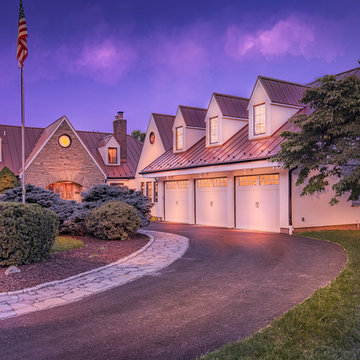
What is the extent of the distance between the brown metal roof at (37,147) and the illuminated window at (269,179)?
48.2ft

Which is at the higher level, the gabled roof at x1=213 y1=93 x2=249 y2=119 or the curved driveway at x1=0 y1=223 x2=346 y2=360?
the gabled roof at x1=213 y1=93 x2=249 y2=119

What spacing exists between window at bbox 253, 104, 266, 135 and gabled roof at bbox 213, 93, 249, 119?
2123 millimetres

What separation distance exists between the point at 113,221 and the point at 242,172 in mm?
7286

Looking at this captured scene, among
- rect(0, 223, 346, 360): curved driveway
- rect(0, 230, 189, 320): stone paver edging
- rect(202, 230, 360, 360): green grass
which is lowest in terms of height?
rect(0, 230, 189, 320): stone paver edging

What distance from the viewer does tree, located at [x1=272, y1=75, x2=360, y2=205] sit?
10.7 meters

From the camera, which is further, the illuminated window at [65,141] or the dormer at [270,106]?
the illuminated window at [65,141]

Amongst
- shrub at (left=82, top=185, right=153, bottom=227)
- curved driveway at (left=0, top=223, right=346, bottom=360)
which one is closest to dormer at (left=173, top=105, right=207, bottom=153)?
shrub at (left=82, top=185, right=153, bottom=227)

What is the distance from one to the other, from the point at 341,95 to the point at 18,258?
396 inches

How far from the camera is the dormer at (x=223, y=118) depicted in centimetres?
1956

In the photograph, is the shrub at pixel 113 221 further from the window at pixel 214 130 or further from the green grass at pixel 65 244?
the window at pixel 214 130

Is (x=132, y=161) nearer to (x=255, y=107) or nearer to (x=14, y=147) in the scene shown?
(x=14, y=147)

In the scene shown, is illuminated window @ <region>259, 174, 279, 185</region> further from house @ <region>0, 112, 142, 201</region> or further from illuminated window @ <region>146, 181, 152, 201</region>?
house @ <region>0, 112, 142, 201</region>

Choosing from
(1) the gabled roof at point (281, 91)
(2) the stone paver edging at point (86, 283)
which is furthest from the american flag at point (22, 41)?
(1) the gabled roof at point (281, 91)

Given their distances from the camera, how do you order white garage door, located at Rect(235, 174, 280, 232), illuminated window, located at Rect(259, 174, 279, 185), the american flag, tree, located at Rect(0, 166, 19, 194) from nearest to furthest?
1. the american flag
2. illuminated window, located at Rect(259, 174, 279, 185)
3. white garage door, located at Rect(235, 174, 280, 232)
4. tree, located at Rect(0, 166, 19, 194)
